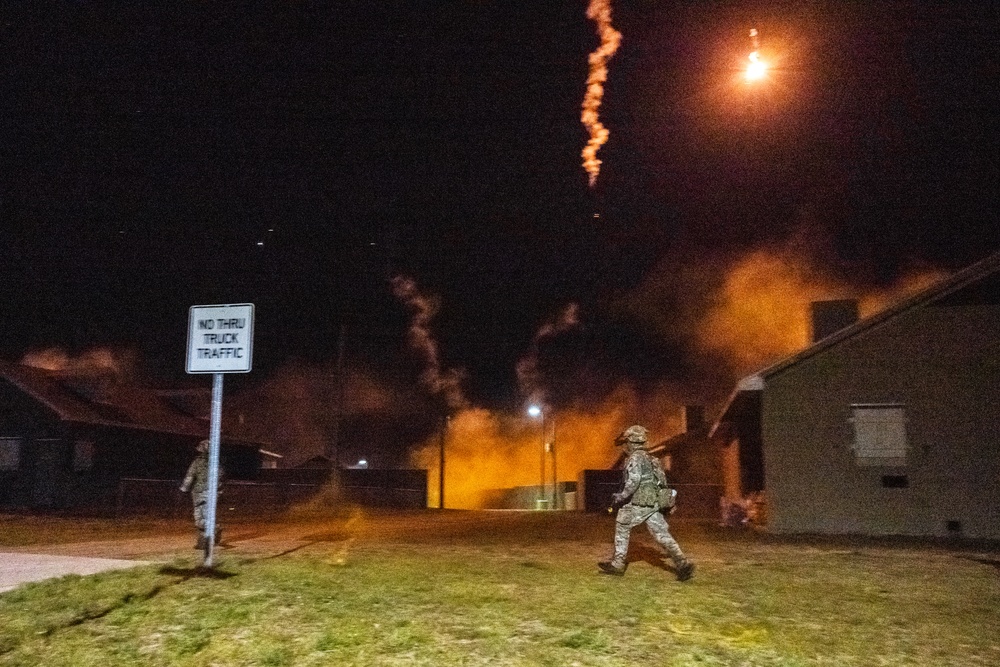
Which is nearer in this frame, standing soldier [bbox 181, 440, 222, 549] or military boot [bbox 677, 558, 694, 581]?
military boot [bbox 677, 558, 694, 581]

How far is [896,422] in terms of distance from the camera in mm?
16094

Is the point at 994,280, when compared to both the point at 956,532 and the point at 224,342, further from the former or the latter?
the point at 224,342

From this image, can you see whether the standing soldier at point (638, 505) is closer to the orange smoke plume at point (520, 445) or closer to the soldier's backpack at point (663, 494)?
the soldier's backpack at point (663, 494)

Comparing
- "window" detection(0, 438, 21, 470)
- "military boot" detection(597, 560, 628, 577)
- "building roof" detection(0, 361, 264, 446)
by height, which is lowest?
"military boot" detection(597, 560, 628, 577)

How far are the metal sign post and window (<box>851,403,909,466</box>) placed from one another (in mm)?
12441

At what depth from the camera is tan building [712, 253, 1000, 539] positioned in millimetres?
15484

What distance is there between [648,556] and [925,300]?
882 cm

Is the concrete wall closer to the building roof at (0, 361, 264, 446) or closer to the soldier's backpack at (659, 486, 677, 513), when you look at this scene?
the soldier's backpack at (659, 486, 677, 513)

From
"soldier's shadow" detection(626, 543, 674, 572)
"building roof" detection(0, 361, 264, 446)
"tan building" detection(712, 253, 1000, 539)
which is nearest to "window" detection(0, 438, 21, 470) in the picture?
"building roof" detection(0, 361, 264, 446)

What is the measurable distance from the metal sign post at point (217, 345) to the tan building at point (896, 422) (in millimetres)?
11223

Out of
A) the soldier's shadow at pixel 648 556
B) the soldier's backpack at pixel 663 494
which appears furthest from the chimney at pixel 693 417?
the soldier's backpack at pixel 663 494

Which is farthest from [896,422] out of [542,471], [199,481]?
[542,471]

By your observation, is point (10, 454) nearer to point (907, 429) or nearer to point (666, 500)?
point (666, 500)

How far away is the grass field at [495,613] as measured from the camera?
17.5 ft
